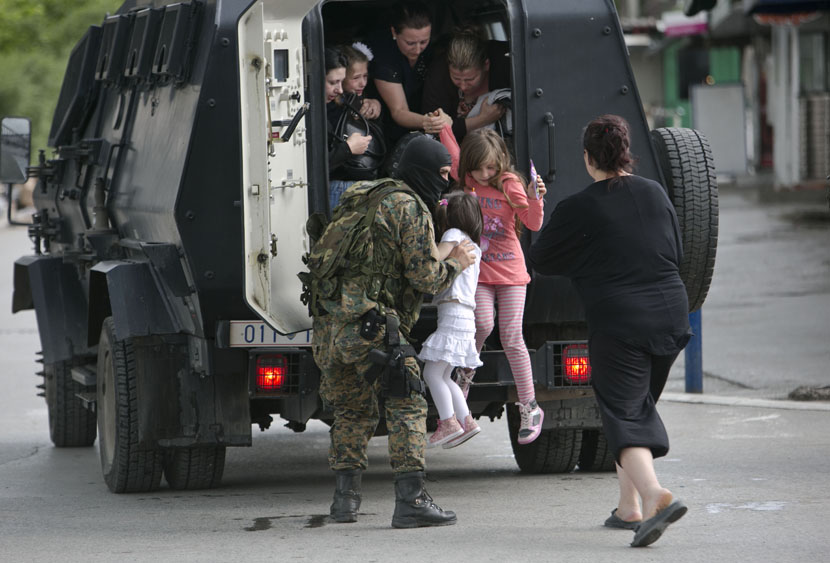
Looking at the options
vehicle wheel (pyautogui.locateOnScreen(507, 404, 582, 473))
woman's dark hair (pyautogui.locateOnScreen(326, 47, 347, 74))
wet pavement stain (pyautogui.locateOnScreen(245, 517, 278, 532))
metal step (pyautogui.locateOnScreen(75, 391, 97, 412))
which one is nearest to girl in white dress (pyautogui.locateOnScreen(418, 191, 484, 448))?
wet pavement stain (pyautogui.locateOnScreen(245, 517, 278, 532))

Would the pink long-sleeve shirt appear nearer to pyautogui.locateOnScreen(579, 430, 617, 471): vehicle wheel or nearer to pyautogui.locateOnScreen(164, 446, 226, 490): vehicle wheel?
pyautogui.locateOnScreen(579, 430, 617, 471): vehicle wheel

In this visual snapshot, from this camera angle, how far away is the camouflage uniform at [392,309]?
6215 millimetres

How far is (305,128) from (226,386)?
1.24 m

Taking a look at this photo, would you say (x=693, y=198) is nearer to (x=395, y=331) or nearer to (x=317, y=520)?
(x=395, y=331)

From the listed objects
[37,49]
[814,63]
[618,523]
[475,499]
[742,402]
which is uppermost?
[37,49]

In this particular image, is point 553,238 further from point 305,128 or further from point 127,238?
point 127,238

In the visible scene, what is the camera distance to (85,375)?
8539mm

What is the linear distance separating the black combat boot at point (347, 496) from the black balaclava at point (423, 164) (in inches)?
48.0

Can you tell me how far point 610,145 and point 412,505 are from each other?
65.3 inches

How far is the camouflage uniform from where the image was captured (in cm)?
621

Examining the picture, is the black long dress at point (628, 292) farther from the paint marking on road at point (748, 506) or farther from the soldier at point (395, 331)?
the paint marking on road at point (748, 506)

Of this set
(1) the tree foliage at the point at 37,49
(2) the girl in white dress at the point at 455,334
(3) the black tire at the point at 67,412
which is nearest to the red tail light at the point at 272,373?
(2) the girl in white dress at the point at 455,334

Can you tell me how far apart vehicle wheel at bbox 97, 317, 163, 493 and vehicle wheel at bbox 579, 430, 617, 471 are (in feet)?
7.01

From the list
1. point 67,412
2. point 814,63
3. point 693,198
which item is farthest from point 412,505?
point 814,63
